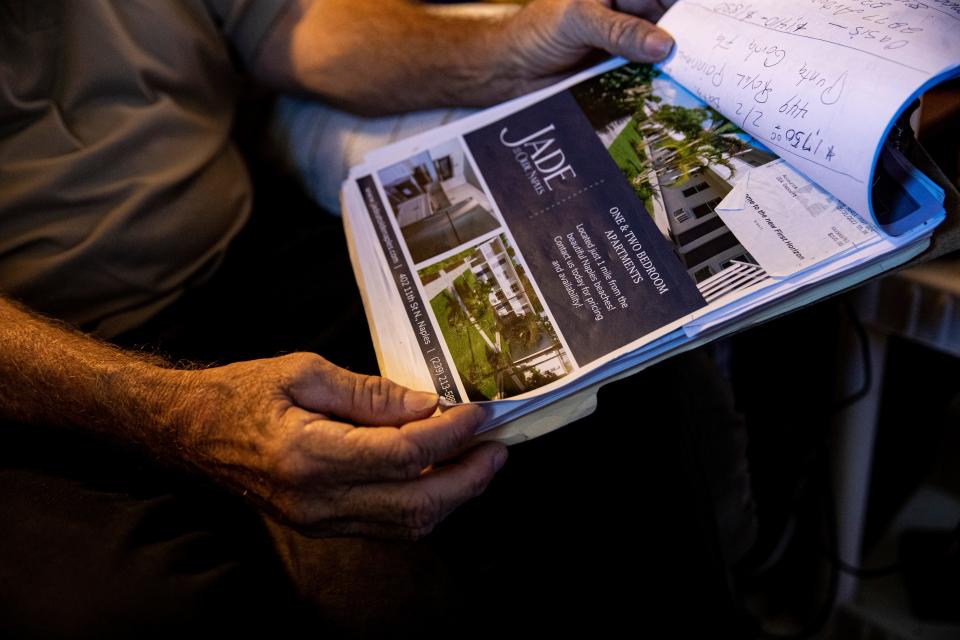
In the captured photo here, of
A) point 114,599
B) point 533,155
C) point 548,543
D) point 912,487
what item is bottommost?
point 912,487

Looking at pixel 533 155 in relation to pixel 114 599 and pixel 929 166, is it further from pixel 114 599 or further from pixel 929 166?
pixel 114 599

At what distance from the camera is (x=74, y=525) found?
0.44 m

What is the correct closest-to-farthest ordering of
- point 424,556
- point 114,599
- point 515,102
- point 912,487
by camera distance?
point 114,599
point 424,556
point 515,102
point 912,487

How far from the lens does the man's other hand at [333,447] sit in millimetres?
442

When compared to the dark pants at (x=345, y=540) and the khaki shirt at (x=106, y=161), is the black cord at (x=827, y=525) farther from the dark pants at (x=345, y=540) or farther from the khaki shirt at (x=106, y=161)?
the khaki shirt at (x=106, y=161)

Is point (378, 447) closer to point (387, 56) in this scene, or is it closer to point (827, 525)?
point (387, 56)

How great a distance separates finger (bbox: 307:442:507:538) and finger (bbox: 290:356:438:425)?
2.0 inches

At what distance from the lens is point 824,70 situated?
0.46m

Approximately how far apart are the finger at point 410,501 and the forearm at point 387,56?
0.46m

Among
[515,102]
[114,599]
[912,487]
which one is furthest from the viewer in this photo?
[912,487]

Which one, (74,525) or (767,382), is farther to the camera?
(767,382)

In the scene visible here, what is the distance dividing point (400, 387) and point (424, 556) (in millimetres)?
151

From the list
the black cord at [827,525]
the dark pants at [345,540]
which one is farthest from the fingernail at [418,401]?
the black cord at [827,525]

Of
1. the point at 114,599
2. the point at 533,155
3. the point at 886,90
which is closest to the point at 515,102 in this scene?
the point at 533,155
